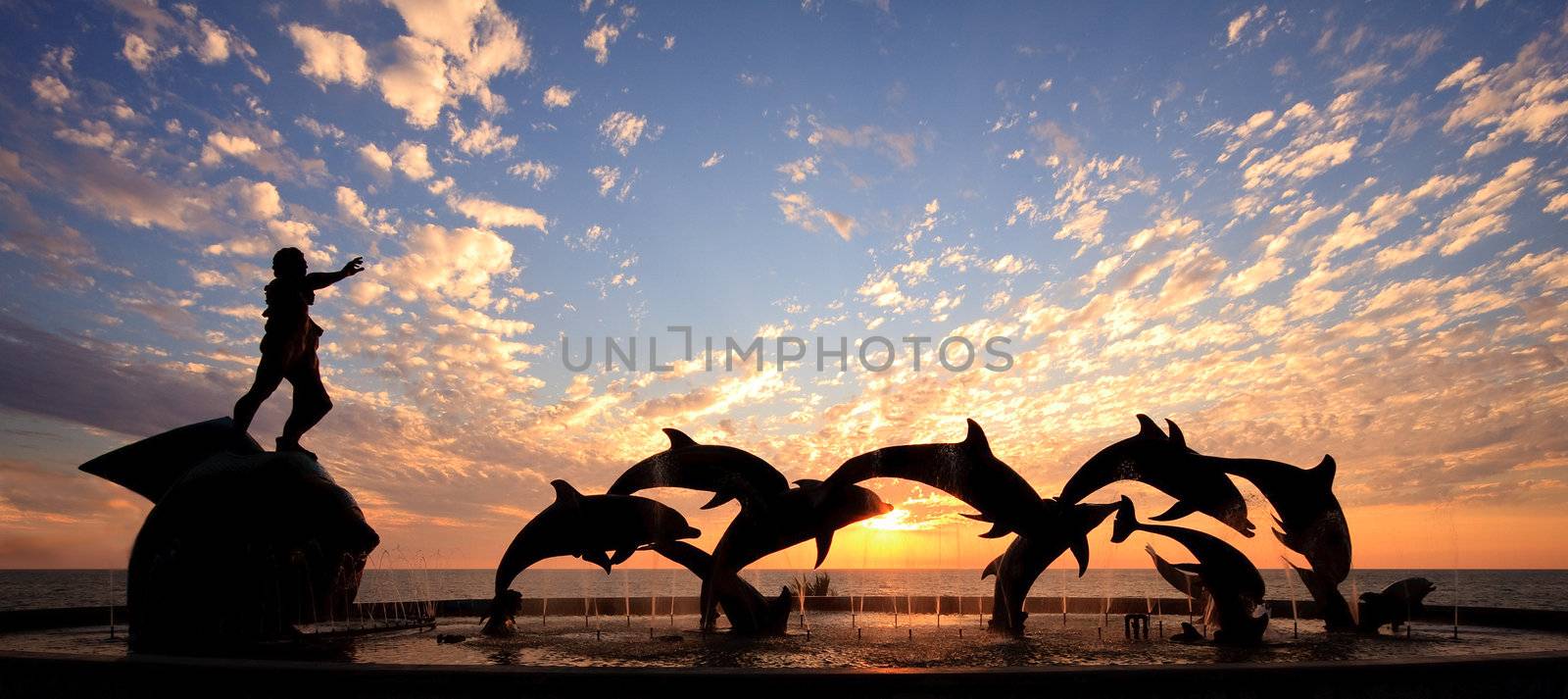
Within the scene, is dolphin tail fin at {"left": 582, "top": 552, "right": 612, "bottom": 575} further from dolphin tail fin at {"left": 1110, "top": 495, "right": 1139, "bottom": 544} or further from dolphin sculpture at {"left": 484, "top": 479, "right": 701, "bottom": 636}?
dolphin tail fin at {"left": 1110, "top": 495, "right": 1139, "bottom": 544}

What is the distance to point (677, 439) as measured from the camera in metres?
17.0

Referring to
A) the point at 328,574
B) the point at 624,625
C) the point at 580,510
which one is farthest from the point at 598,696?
the point at 624,625

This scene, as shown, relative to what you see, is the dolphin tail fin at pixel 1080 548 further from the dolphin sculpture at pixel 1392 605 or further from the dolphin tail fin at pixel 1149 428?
the dolphin sculpture at pixel 1392 605

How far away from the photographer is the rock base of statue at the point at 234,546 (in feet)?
37.7

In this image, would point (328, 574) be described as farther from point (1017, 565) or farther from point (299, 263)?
point (1017, 565)

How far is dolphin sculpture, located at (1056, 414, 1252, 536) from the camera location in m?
16.3

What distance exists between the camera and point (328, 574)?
13.0 meters

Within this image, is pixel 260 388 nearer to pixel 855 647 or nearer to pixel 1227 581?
pixel 855 647

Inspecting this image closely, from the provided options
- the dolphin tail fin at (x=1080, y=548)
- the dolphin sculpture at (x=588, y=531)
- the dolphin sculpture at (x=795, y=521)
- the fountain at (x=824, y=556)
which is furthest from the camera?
the dolphin sculpture at (x=588, y=531)

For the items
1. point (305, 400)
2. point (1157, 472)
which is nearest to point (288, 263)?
point (305, 400)

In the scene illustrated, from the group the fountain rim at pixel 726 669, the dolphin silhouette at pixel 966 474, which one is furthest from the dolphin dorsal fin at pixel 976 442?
the fountain rim at pixel 726 669

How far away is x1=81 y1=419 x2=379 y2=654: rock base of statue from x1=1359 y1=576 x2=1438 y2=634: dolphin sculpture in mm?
18404

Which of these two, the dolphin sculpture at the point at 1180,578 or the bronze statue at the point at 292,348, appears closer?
the bronze statue at the point at 292,348

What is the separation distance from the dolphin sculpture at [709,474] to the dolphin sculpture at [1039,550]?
4.73m
